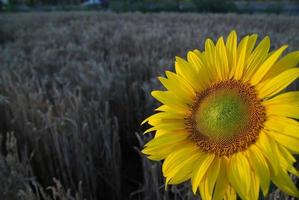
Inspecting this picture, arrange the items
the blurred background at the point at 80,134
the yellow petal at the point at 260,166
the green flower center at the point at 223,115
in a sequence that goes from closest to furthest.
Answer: the yellow petal at the point at 260,166 < the green flower center at the point at 223,115 < the blurred background at the point at 80,134

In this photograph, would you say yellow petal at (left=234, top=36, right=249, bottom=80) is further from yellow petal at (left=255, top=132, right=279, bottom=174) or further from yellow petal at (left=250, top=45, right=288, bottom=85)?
yellow petal at (left=255, top=132, right=279, bottom=174)

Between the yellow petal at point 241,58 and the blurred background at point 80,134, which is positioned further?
the blurred background at point 80,134

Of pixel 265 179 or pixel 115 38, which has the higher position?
pixel 265 179

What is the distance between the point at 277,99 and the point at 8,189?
0.94m

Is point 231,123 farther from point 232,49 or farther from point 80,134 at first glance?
point 80,134

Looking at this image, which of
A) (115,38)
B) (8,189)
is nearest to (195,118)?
(8,189)

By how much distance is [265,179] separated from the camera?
68 centimetres

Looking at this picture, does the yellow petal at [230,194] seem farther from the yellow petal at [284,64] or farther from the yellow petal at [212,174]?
the yellow petal at [284,64]

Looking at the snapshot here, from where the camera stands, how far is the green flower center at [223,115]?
2.56ft

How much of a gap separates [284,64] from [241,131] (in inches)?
6.0

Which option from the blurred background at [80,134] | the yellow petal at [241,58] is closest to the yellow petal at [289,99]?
the yellow petal at [241,58]

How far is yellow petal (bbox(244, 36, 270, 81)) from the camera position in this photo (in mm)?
786

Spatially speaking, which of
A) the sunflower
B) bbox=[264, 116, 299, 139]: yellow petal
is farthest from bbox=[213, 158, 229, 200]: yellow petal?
bbox=[264, 116, 299, 139]: yellow petal

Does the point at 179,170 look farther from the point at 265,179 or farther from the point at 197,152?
the point at 265,179
